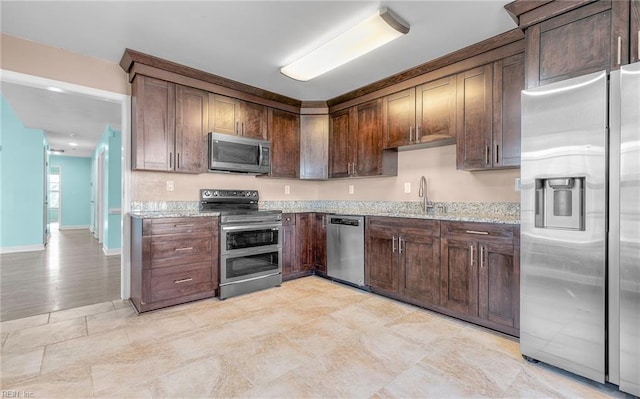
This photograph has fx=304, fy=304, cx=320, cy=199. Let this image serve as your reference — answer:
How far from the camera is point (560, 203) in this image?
1.98m

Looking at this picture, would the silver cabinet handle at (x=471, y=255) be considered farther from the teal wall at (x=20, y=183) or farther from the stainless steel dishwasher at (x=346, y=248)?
the teal wall at (x=20, y=183)

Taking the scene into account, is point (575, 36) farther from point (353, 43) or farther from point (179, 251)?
point (179, 251)

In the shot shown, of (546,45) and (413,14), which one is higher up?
(413,14)

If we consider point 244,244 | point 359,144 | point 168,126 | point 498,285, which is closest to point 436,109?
point 359,144

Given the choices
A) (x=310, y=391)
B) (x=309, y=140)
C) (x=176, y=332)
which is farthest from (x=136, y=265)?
(x=309, y=140)

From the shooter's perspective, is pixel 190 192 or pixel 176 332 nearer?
pixel 176 332

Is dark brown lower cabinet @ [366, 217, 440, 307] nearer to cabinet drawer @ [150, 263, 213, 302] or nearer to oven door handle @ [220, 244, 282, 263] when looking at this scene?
oven door handle @ [220, 244, 282, 263]

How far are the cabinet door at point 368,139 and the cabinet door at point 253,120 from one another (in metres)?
1.20

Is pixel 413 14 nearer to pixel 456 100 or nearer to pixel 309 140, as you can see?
pixel 456 100

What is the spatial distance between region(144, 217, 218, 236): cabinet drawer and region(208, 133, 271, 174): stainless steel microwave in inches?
28.5

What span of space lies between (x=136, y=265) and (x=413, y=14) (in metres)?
3.39

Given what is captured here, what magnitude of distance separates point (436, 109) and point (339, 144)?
1.47 metres

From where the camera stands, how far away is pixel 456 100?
3016 millimetres

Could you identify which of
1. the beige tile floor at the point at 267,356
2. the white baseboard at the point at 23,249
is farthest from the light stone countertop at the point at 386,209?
the white baseboard at the point at 23,249
